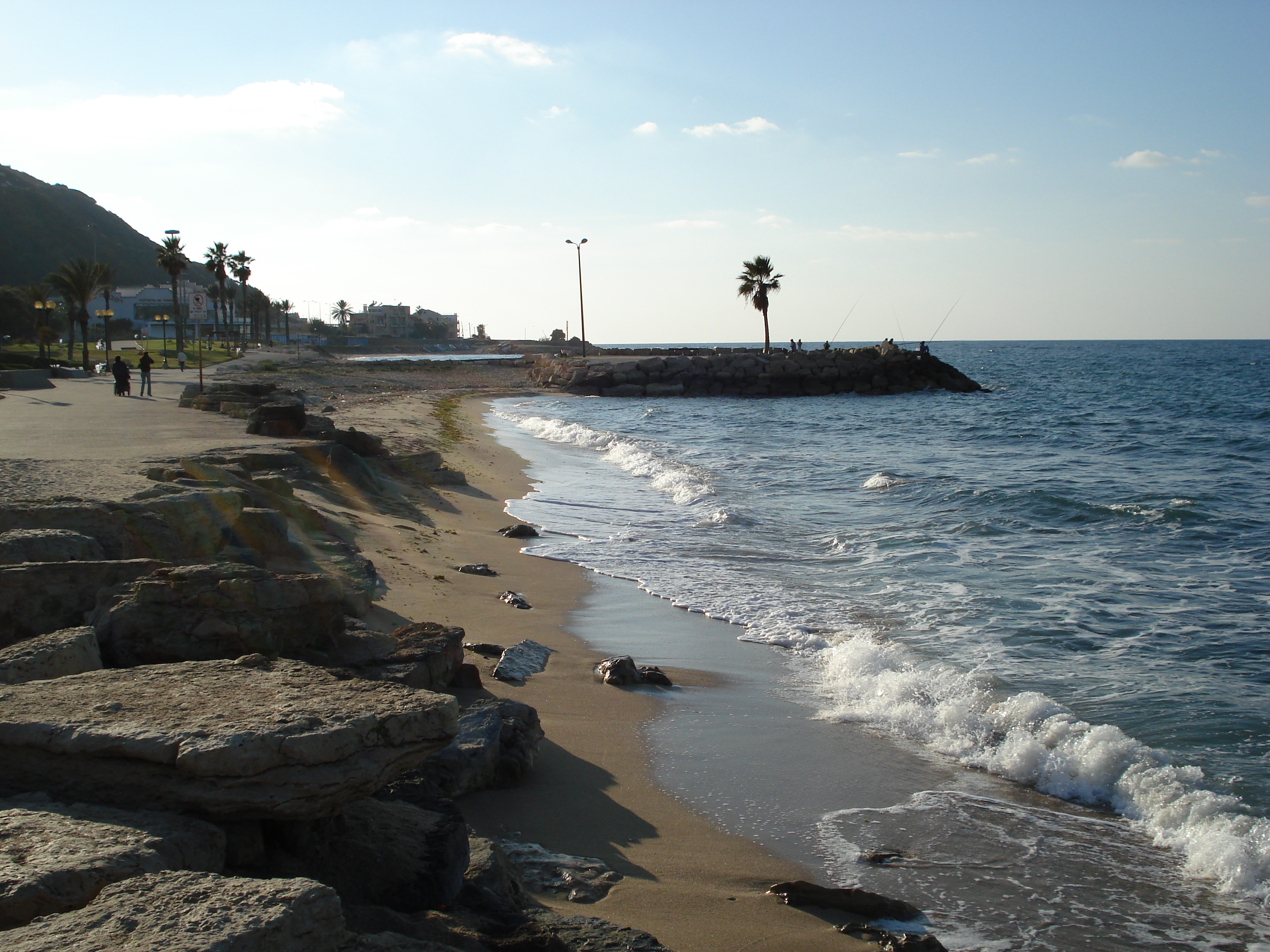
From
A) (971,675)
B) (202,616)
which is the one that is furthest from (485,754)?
(971,675)

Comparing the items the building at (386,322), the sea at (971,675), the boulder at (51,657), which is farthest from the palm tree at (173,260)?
the building at (386,322)

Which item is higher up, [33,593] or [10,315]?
[10,315]

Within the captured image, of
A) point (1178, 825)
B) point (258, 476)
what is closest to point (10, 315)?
point (258, 476)

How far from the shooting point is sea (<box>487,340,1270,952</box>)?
450 cm

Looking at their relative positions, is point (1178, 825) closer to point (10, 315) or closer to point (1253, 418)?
point (1253, 418)

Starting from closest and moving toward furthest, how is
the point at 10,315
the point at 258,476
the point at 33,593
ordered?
the point at 33,593, the point at 258,476, the point at 10,315

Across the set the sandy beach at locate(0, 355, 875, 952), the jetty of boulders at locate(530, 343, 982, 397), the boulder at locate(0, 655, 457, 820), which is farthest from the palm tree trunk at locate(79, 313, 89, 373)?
the boulder at locate(0, 655, 457, 820)

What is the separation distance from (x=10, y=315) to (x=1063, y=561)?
208 ft

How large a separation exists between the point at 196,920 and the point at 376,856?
1.03 metres

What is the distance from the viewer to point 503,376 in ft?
204

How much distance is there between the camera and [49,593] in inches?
184

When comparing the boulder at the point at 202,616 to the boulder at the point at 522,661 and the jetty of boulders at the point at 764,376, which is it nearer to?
the boulder at the point at 522,661

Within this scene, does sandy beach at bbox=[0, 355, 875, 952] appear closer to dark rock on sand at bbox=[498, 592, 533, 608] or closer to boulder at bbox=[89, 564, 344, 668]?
dark rock on sand at bbox=[498, 592, 533, 608]

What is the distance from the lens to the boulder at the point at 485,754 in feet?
14.2
